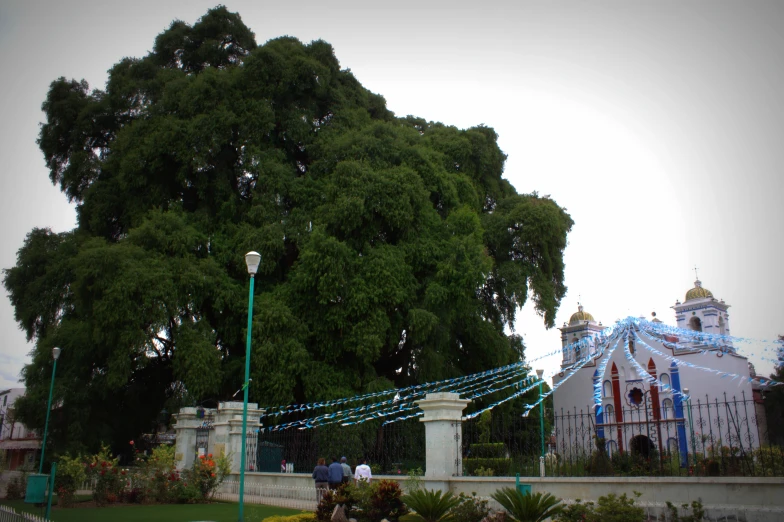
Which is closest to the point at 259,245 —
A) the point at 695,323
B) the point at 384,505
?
the point at 384,505

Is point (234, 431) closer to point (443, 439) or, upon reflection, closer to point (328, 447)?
point (328, 447)

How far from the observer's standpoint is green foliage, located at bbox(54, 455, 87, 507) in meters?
15.4

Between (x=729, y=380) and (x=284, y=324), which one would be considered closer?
(x=284, y=324)

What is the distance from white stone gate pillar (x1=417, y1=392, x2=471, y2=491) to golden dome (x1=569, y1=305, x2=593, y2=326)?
35.1 m

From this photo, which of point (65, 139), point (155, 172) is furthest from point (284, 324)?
point (65, 139)

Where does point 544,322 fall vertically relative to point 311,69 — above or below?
below

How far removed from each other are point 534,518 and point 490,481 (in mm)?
1998

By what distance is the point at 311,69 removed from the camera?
24.9m

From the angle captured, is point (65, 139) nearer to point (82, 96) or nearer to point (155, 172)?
point (82, 96)

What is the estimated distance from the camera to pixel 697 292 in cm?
3875

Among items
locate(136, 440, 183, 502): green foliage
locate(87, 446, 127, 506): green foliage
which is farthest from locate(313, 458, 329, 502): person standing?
locate(87, 446, 127, 506): green foliage

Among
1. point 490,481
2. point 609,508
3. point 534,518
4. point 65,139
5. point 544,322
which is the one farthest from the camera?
point 65,139

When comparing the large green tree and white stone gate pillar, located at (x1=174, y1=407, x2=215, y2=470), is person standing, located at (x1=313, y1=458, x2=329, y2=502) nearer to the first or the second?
the large green tree

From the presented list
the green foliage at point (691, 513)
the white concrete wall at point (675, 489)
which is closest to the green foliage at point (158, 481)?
the white concrete wall at point (675, 489)
